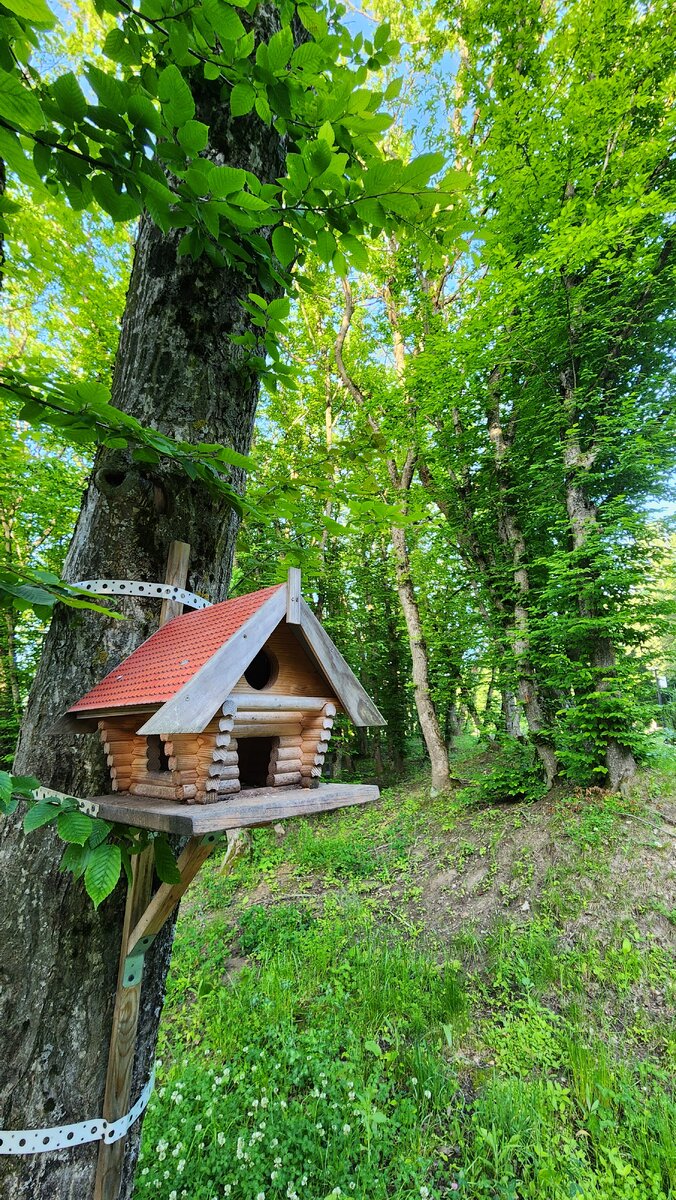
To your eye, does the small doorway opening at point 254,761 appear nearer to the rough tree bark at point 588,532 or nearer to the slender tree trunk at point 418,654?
the rough tree bark at point 588,532

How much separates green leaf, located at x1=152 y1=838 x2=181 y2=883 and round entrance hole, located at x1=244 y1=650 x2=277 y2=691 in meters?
0.58

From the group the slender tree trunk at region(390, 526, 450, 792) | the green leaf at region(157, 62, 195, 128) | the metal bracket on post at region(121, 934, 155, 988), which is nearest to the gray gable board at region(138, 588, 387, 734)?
the metal bracket on post at region(121, 934, 155, 988)

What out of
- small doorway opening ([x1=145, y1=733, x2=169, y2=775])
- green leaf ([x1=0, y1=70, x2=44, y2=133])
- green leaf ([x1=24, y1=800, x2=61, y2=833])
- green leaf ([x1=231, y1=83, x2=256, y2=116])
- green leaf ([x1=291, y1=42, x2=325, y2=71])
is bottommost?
green leaf ([x1=24, y1=800, x2=61, y2=833])

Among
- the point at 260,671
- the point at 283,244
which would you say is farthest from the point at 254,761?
the point at 283,244

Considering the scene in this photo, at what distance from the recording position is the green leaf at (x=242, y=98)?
1187 millimetres

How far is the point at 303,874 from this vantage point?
23.3ft

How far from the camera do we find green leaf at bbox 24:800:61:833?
105cm

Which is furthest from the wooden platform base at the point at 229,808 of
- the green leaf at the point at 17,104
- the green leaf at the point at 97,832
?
the green leaf at the point at 17,104

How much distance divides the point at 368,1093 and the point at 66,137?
5.00m

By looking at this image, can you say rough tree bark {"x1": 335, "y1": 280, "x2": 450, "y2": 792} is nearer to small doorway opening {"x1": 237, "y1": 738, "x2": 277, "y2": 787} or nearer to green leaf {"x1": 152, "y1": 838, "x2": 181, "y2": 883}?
small doorway opening {"x1": 237, "y1": 738, "x2": 277, "y2": 787}

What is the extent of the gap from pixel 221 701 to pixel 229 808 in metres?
0.27

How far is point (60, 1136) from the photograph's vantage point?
131 centimetres

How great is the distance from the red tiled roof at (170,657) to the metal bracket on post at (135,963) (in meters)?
0.71

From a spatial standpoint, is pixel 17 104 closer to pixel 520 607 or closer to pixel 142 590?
pixel 142 590
